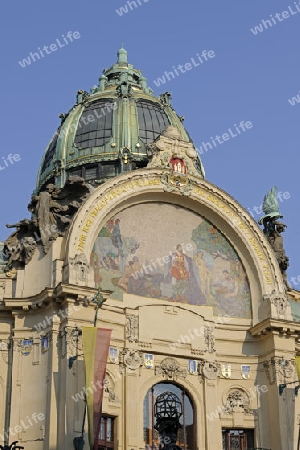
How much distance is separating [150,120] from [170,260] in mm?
8907

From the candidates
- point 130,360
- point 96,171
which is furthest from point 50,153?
point 130,360

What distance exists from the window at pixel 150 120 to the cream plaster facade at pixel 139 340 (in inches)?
248

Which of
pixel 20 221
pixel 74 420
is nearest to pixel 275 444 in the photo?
pixel 74 420

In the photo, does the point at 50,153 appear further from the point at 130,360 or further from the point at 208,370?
the point at 208,370

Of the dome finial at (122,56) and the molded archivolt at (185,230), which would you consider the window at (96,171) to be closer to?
the molded archivolt at (185,230)

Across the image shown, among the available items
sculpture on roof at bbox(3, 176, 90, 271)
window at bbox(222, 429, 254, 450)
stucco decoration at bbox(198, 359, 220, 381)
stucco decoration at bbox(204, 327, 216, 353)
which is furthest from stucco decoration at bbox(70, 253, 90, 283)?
window at bbox(222, 429, 254, 450)

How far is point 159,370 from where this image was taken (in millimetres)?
26594

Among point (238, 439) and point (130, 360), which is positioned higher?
point (130, 360)

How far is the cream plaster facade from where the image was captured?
80.6 ft

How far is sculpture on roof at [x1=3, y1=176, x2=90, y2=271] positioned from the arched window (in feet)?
19.4

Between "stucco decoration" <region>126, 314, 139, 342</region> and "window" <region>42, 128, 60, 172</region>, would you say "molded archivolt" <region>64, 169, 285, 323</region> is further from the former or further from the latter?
"window" <region>42, 128, 60, 172</region>

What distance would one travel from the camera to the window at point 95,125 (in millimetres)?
34281

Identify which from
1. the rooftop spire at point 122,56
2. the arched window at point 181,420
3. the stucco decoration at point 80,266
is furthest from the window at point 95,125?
the arched window at point 181,420

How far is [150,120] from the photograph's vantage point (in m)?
35.4
